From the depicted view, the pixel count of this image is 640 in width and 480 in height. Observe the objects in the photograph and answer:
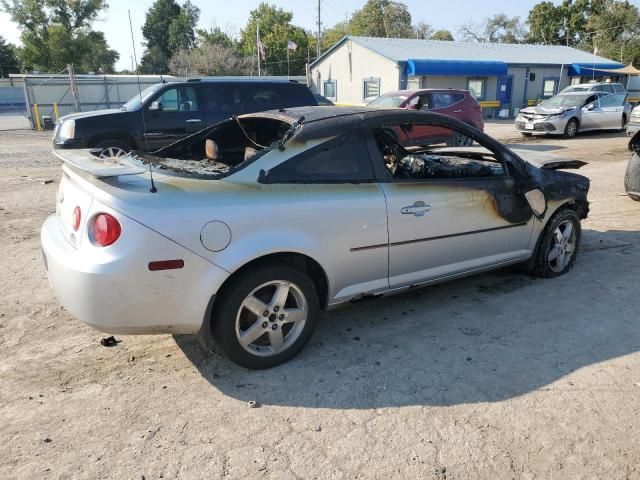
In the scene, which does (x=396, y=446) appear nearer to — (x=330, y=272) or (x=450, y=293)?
(x=330, y=272)

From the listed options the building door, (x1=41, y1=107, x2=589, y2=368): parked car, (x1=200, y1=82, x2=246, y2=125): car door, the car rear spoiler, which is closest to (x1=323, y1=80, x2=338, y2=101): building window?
A: the building door

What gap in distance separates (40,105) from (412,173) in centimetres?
2382

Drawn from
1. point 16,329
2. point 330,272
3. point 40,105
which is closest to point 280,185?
point 330,272

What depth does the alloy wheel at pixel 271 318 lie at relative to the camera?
3.20 m

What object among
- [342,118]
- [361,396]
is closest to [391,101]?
[342,118]

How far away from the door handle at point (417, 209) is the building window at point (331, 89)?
30.9 m

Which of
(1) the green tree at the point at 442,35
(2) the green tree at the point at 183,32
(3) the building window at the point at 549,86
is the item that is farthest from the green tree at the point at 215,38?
(3) the building window at the point at 549,86

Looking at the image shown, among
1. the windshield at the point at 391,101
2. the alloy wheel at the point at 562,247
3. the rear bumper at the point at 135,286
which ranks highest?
the windshield at the point at 391,101

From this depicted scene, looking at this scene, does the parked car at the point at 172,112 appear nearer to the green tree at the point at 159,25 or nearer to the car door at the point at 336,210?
the car door at the point at 336,210

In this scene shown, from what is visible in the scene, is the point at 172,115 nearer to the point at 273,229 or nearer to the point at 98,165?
the point at 98,165

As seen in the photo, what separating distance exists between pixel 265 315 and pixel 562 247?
3.20 meters

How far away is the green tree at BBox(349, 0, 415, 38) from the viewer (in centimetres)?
7594

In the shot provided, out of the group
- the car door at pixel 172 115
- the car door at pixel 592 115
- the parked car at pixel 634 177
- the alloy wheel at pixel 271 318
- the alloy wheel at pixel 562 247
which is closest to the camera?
the alloy wheel at pixel 271 318

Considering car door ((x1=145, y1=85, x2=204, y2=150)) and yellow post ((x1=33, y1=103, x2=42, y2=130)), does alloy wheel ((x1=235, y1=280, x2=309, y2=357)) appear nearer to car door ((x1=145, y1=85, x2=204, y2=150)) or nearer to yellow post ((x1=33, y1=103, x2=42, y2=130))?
car door ((x1=145, y1=85, x2=204, y2=150))
